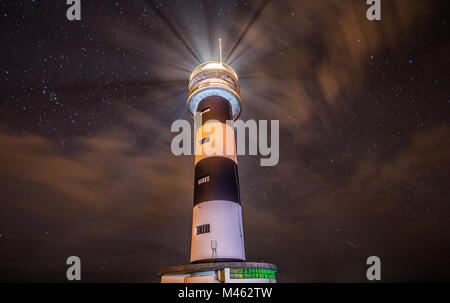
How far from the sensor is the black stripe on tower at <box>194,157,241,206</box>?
14.3m

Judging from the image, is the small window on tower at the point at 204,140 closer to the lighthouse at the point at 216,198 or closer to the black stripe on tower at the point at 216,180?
the lighthouse at the point at 216,198

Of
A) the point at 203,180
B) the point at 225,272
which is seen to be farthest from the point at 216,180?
the point at 225,272

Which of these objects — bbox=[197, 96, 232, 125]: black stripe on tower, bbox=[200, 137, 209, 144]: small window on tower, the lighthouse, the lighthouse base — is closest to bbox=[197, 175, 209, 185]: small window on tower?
the lighthouse

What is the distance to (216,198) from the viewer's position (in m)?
14.0

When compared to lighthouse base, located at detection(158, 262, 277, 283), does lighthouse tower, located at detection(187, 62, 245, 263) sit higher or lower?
higher

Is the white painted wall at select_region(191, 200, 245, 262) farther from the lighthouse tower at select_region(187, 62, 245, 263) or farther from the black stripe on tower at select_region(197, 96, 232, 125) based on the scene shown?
the black stripe on tower at select_region(197, 96, 232, 125)

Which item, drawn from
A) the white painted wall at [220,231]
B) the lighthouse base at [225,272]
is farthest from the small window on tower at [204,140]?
the lighthouse base at [225,272]

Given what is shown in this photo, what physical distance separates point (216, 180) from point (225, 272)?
5.31 meters

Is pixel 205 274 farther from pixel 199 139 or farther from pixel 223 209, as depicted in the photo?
pixel 199 139

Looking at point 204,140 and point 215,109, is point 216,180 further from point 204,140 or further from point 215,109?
point 215,109

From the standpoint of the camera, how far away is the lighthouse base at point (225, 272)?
11.0 meters
